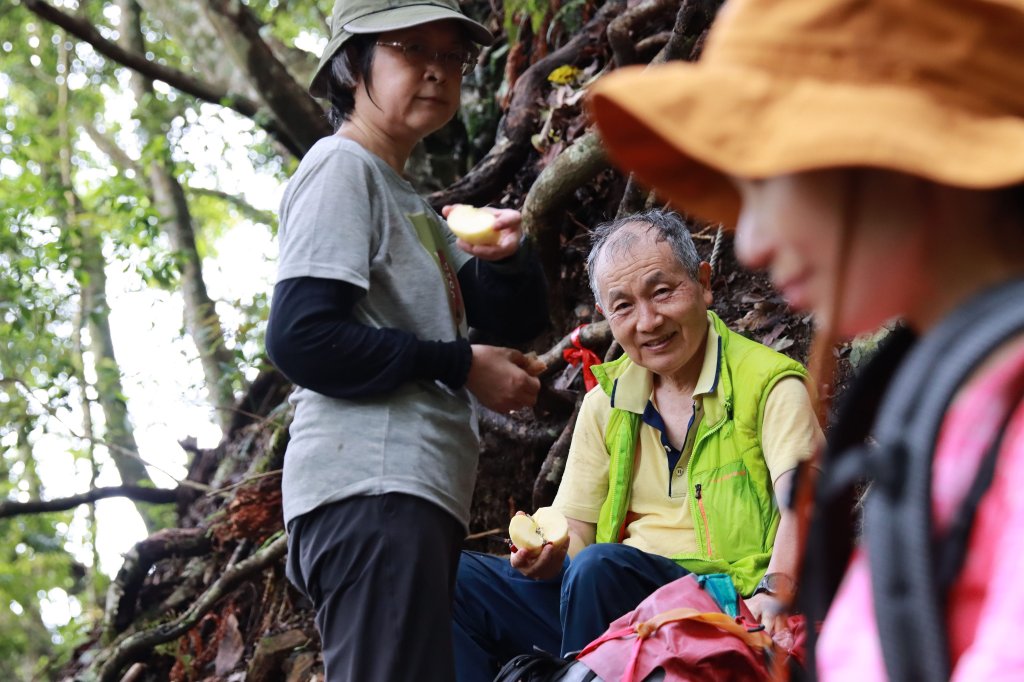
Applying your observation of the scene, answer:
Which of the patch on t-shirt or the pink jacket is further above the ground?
the patch on t-shirt

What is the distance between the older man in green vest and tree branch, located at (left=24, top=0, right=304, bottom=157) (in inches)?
147

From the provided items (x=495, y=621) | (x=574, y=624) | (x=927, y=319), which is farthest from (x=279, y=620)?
(x=927, y=319)

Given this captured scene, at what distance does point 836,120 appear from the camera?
45.2 inches

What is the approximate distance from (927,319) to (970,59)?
11.2 inches

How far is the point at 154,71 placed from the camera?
6965mm

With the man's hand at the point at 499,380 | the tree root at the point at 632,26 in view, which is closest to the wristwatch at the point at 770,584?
the man's hand at the point at 499,380

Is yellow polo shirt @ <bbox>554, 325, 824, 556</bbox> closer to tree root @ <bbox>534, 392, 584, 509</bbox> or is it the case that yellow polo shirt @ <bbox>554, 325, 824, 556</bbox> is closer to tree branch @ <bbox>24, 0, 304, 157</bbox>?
tree root @ <bbox>534, 392, 584, 509</bbox>

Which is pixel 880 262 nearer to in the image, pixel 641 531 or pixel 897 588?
pixel 897 588

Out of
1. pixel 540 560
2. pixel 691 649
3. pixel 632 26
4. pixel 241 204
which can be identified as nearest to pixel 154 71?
pixel 632 26

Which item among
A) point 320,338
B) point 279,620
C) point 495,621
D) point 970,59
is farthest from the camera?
point 279,620

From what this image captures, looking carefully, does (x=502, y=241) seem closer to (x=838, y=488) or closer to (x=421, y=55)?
(x=421, y=55)

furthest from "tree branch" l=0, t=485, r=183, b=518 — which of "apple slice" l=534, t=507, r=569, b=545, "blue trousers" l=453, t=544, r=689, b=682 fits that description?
"apple slice" l=534, t=507, r=569, b=545

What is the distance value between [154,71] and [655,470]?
480cm

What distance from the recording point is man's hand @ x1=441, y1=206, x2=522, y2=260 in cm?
308
